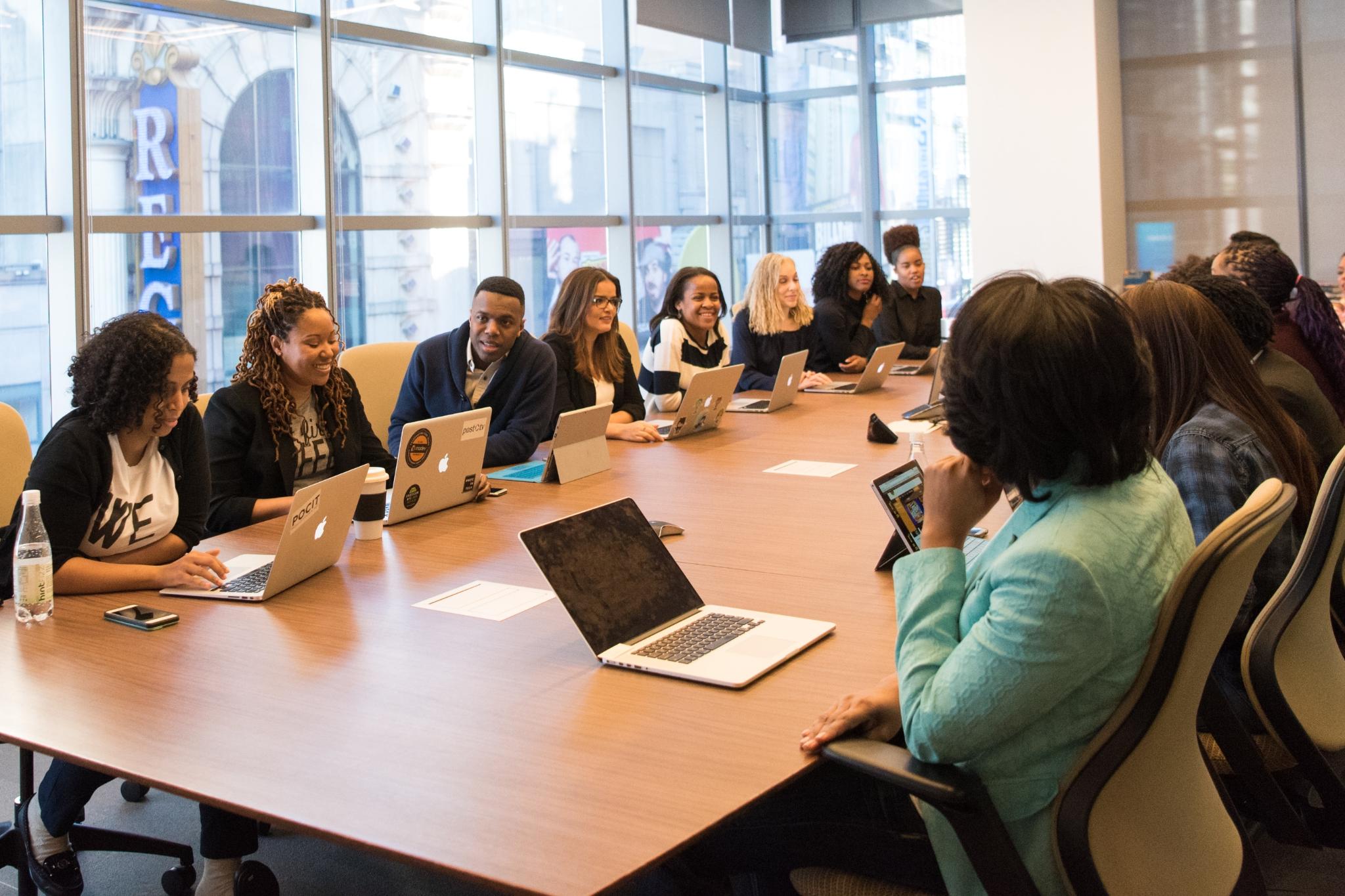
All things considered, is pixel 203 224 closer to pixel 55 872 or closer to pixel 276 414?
pixel 276 414

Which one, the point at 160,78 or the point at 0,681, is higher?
the point at 160,78

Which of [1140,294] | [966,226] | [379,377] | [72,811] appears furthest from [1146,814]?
[966,226]

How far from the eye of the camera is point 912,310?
22.0 ft

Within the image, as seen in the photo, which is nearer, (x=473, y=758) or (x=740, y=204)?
(x=473, y=758)

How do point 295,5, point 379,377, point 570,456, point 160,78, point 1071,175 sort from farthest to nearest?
point 1071,175
point 295,5
point 160,78
point 379,377
point 570,456

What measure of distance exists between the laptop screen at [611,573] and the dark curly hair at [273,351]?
132 cm

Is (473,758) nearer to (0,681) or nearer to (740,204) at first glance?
(0,681)

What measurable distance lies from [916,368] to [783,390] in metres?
1.52

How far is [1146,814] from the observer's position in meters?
1.37

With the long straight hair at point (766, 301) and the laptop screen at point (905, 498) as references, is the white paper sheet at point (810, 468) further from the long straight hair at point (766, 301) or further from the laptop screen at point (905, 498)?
the long straight hair at point (766, 301)

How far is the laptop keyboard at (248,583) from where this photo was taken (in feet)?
7.52

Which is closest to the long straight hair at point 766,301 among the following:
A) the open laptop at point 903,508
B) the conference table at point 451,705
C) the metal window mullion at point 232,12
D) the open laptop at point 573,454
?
the open laptop at point 573,454

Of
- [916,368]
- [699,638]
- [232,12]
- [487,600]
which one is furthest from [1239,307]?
[232,12]

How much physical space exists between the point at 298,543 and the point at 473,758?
931mm
